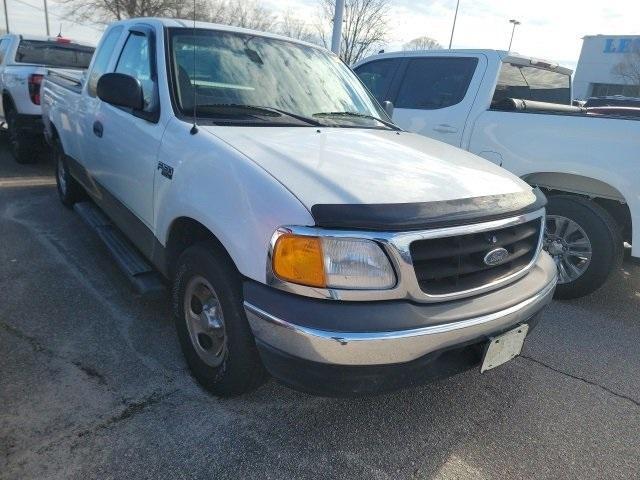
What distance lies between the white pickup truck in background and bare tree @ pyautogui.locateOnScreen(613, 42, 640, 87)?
39.5 metres

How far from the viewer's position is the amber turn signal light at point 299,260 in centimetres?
191

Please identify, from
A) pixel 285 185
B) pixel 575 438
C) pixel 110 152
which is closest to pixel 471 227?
pixel 285 185

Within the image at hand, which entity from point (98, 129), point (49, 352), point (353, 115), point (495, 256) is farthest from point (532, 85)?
point (49, 352)

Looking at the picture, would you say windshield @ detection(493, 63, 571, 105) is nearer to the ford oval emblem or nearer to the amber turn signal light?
the ford oval emblem

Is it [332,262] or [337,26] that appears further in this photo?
[337,26]

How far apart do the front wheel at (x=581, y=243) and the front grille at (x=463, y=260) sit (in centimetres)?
189

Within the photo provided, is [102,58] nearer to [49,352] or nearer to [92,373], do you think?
[49,352]

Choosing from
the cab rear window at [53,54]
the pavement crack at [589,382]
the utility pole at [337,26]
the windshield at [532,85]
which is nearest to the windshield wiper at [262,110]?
the pavement crack at [589,382]

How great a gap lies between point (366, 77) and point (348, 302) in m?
4.93

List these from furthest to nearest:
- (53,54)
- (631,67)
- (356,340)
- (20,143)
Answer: (631,67) → (53,54) → (20,143) → (356,340)

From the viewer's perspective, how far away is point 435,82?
17.9 feet

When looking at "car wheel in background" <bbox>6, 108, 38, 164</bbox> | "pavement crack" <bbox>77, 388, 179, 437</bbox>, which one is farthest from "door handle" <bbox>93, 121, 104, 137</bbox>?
"car wheel in background" <bbox>6, 108, 38, 164</bbox>

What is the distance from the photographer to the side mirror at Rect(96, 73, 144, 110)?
9.38 ft

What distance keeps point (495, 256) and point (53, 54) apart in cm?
821
